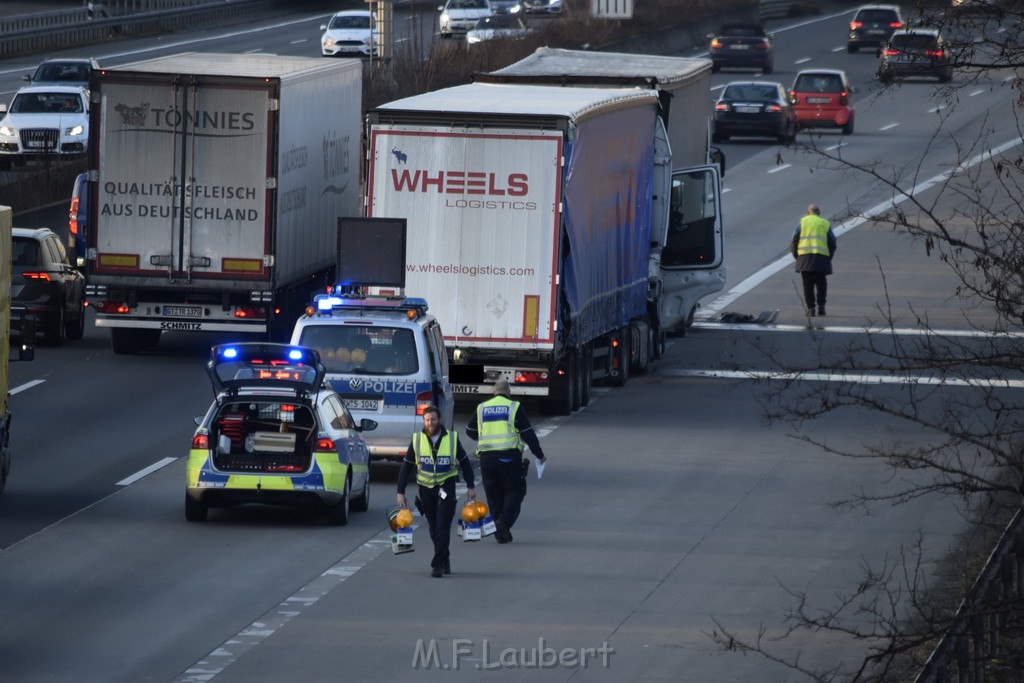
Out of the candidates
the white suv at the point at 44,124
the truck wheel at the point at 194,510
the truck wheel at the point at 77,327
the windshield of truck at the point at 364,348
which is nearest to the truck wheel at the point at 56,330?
the truck wheel at the point at 77,327

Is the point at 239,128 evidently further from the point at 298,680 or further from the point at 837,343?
the point at 298,680

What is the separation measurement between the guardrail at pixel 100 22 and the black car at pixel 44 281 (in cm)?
3773

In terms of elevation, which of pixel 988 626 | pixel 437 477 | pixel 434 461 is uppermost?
pixel 988 626

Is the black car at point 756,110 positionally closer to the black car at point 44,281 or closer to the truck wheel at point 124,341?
the black car at point 44,281

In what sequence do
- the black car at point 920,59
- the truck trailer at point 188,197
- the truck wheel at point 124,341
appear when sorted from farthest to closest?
the truck wheel at point 124,341
the truck trailer at point 188,197
the black car at point 920,59

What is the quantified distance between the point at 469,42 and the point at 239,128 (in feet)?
102

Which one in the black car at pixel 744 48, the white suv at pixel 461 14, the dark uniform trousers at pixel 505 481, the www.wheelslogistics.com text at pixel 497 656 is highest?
the white suv at pixel 461 14

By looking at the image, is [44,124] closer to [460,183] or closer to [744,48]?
[460,183]

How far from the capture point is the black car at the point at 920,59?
1099cm

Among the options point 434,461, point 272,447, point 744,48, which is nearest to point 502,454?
point 434,461

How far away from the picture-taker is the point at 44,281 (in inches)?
1122

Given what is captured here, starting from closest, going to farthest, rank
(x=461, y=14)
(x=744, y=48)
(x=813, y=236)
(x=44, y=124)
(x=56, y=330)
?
(x=56, y=330) < (x=813, y=236) < (x=44, y=124) < (x=744, y=48) < (x=461, y=14)

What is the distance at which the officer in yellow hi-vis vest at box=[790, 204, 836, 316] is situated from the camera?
1324 inches

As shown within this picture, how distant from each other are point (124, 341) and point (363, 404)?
30.8ft
